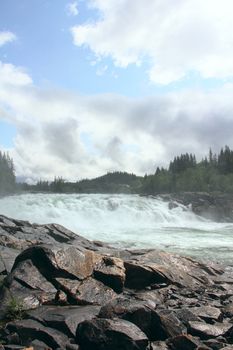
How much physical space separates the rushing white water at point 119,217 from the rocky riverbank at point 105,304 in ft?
52.1

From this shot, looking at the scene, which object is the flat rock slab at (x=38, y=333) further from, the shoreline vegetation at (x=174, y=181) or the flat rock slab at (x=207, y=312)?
the shoreline vegetation at (x=174, y=181)

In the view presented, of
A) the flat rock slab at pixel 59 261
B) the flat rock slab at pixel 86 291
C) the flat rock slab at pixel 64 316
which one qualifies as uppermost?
the flat rock slab at pixel 59 261

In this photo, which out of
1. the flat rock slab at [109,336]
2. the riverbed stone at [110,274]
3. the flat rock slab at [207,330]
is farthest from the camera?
the riverbed stone at [110,274]

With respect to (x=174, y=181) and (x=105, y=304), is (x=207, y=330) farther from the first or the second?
(x=174, y=181)

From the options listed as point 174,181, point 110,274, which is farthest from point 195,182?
point 110,274

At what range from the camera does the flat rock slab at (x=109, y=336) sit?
6.96 meters

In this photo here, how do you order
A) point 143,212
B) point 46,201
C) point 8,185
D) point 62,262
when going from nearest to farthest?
1. point 62,262
2. point 46,201
3. point 143,212
4. point 8,185

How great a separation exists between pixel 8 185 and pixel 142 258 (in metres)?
111

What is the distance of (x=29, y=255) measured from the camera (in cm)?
978

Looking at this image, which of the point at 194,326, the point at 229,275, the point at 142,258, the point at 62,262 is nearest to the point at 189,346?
the point at 194,326

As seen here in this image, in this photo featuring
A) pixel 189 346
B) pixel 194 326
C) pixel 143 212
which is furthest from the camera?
pixel 143 212

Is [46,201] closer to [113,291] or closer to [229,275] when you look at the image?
[229,275]

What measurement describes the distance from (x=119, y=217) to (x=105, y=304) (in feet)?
128

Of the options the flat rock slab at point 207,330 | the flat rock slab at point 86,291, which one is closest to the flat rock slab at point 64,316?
the flat rock slab at point 86,291
